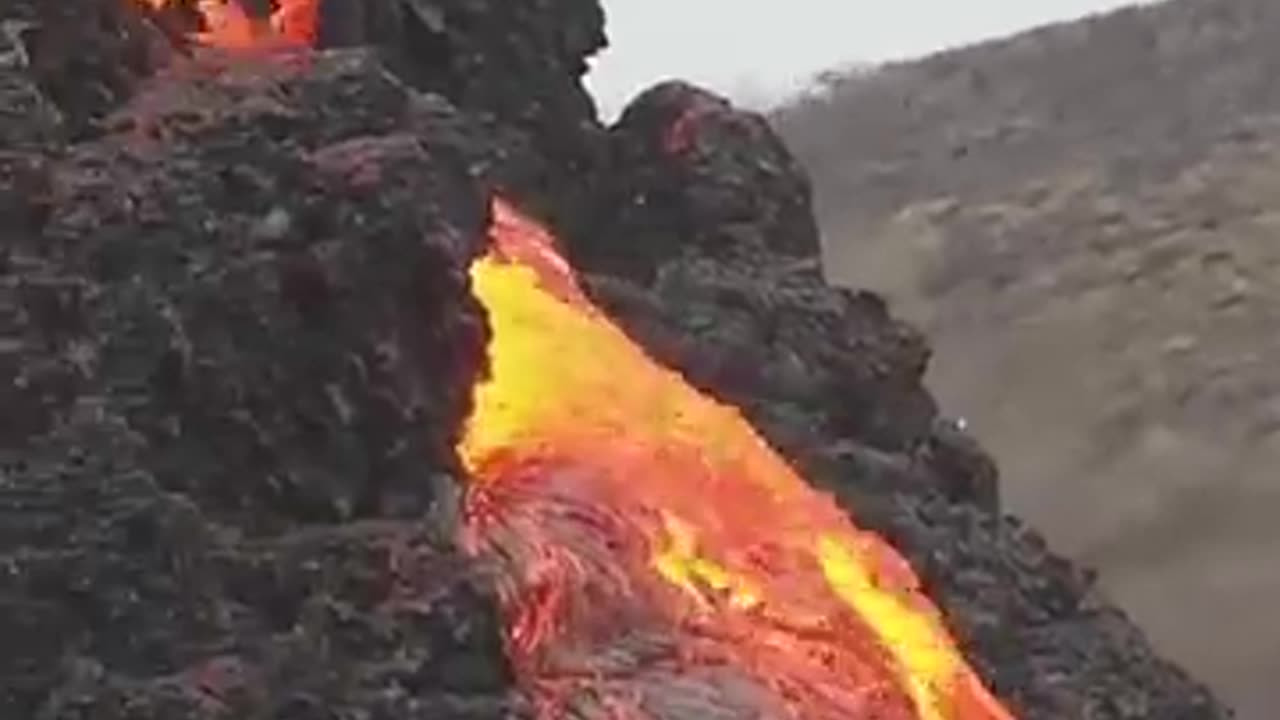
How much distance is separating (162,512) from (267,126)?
114 centimetres

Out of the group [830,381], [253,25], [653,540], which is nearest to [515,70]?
[253,25]

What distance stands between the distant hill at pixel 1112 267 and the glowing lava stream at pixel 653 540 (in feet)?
25.0

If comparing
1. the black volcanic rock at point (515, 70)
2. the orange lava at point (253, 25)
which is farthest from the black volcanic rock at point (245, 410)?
Answer: the black volcanic rock at point (515, 70)

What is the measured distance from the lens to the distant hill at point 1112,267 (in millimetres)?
17406

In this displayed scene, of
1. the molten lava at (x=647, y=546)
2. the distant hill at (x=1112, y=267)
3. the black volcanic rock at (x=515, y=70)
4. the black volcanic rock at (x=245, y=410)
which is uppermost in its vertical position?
the distant hill at (x=1112, y=267)

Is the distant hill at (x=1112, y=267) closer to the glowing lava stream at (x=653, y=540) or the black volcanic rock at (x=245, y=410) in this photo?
the glowing lava stream at (x=653, y=540)

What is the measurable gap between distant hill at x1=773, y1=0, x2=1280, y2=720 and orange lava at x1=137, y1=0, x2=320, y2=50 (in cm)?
824

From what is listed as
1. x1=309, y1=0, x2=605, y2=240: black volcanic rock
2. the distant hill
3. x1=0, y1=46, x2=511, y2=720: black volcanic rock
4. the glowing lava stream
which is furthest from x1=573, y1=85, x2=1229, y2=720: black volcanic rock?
the distant hill

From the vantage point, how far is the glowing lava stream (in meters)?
7.45

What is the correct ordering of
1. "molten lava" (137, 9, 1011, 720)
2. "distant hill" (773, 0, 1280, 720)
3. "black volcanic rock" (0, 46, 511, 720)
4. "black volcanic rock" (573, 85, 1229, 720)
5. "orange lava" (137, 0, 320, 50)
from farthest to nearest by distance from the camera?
"distant hill" (773, 0, 1280, 720), "black volcanic rock" (573, 85, 1229, 720), "orange lava" (137, 0, 320, 50), "molten lava" (137, 9, 1011, 720), "black volcanic rock" (0, 46, 511, 720)

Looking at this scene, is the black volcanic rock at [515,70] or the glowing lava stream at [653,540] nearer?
the glowing lava stream at [653,540]

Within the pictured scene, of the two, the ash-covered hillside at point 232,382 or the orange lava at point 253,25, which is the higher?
the orange lava at point 253,25

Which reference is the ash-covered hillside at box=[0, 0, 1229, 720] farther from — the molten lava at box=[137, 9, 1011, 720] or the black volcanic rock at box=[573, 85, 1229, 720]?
the black volcanic rock at box=[573, 85, 1229, 720]

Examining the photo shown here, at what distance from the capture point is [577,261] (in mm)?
9969
